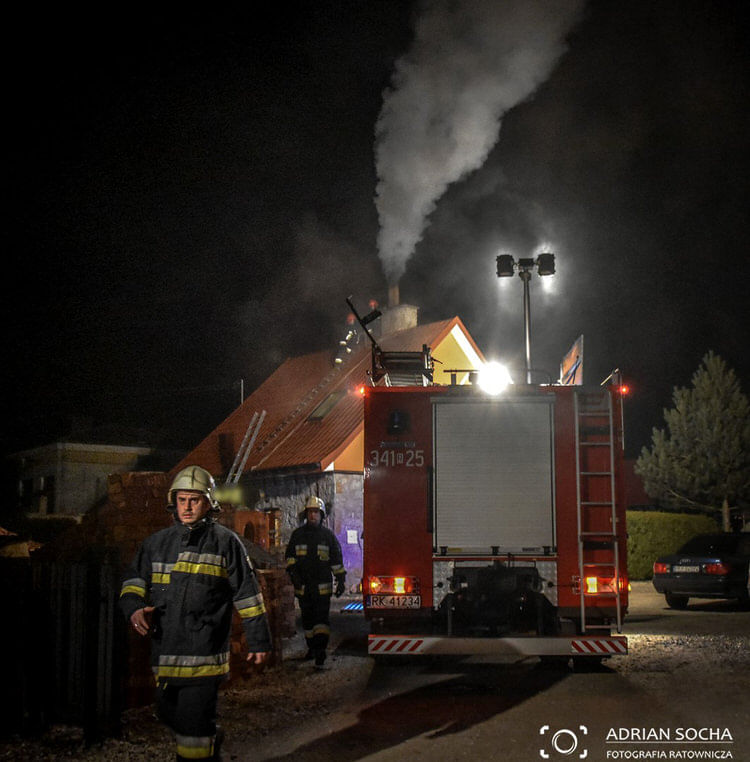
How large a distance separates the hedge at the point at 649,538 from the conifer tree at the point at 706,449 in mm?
3974

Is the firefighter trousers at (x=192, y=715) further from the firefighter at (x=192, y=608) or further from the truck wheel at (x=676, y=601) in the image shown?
the truck wheel at (x=676, y=601)

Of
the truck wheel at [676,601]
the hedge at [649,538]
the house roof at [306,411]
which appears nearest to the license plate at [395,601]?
the truck wheel at [676,601]

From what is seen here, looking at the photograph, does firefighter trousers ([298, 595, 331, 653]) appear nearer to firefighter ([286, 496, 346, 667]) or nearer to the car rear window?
firefighter ([286, 496, 346, 667])

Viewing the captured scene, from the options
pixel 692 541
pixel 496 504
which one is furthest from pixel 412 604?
pixel 692 541

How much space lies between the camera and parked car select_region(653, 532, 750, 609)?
1452 cm

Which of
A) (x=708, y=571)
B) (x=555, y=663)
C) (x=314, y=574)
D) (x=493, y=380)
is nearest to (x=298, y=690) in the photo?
(x=314, y=574)

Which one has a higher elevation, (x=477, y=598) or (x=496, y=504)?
(x=496, y=504)

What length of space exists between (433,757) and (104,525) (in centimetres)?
406

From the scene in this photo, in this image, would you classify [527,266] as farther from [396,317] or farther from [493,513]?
[396,317]

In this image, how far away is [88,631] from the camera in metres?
5.91

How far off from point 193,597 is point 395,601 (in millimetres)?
3737

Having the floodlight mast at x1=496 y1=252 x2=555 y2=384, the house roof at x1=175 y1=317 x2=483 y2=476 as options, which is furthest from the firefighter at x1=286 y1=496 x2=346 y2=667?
the house roof at x1=175 y1=317 x2=483 y2=476

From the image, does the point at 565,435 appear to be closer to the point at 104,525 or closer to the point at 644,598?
the point at 104,525

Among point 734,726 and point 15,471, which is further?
point 15,471
